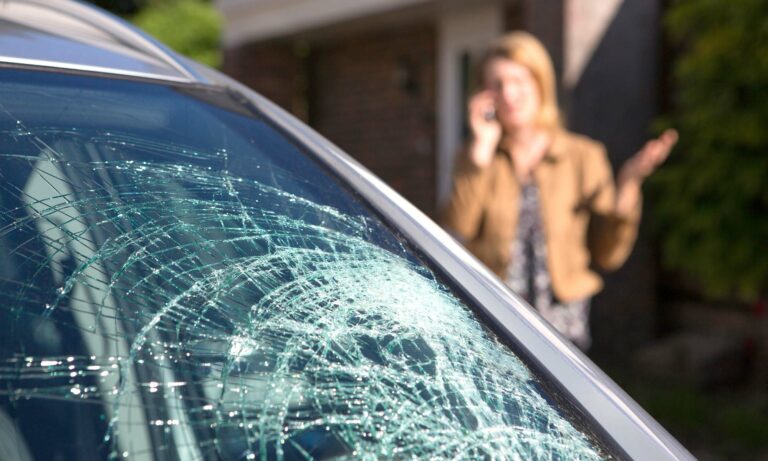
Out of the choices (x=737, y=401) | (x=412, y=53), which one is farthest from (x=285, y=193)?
(x=412, y=53)

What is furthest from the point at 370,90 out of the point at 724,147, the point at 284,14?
the point at 724,147

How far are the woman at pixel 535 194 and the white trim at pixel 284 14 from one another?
4.13 m

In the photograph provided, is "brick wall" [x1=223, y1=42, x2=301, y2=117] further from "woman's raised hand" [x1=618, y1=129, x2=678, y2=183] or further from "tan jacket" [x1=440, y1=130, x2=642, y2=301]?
"woman's raised hand" [x1=618, y1=129, x2=678, y2=183]

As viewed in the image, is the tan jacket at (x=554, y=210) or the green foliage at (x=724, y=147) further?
the green foliage at (x=724, y=147)

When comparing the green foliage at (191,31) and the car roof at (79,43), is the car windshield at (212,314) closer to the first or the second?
the car roof at (79,43)

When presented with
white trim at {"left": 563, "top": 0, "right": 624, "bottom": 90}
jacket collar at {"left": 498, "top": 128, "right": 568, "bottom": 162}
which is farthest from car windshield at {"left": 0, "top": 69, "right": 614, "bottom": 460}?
white trim at {"left": 563, "top": 0, "right": 624, "bottom": 90}

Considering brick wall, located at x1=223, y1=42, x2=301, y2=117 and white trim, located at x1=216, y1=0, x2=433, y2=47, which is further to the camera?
brick wall, located at x1=223, y1=42, x2=301, y2=117

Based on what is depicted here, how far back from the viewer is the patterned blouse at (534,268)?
132 inches

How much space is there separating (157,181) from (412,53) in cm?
756

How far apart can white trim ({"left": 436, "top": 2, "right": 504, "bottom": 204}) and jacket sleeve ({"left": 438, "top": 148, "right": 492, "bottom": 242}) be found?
177 inches

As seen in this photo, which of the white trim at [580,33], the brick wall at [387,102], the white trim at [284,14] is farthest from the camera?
the brick wall at [387,102]

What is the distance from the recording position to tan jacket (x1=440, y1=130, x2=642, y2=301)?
10.9 ft

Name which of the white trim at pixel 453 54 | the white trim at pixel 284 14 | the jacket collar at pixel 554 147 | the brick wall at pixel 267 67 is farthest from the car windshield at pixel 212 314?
the brick wall at pixel 267 67

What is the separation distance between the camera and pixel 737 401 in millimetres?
5289
